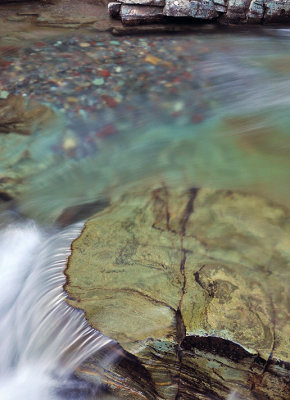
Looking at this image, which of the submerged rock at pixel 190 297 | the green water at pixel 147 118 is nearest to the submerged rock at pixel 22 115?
the green water at pixel 147 118

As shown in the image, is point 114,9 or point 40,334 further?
point 114,9

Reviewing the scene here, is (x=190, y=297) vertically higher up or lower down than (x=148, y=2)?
lower down

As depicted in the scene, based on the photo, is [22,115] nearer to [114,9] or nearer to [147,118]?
[147,118]

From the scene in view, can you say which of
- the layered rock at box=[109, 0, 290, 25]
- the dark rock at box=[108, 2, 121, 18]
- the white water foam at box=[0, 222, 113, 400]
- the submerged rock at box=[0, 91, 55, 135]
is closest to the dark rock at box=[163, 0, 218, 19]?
the layered rock at box=[109, 0, 290, 25]

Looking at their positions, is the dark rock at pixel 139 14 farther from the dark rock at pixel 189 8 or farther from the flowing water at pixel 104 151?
the flowing water at pixel 104 151

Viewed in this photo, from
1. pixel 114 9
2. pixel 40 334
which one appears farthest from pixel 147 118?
pixel 114 9
